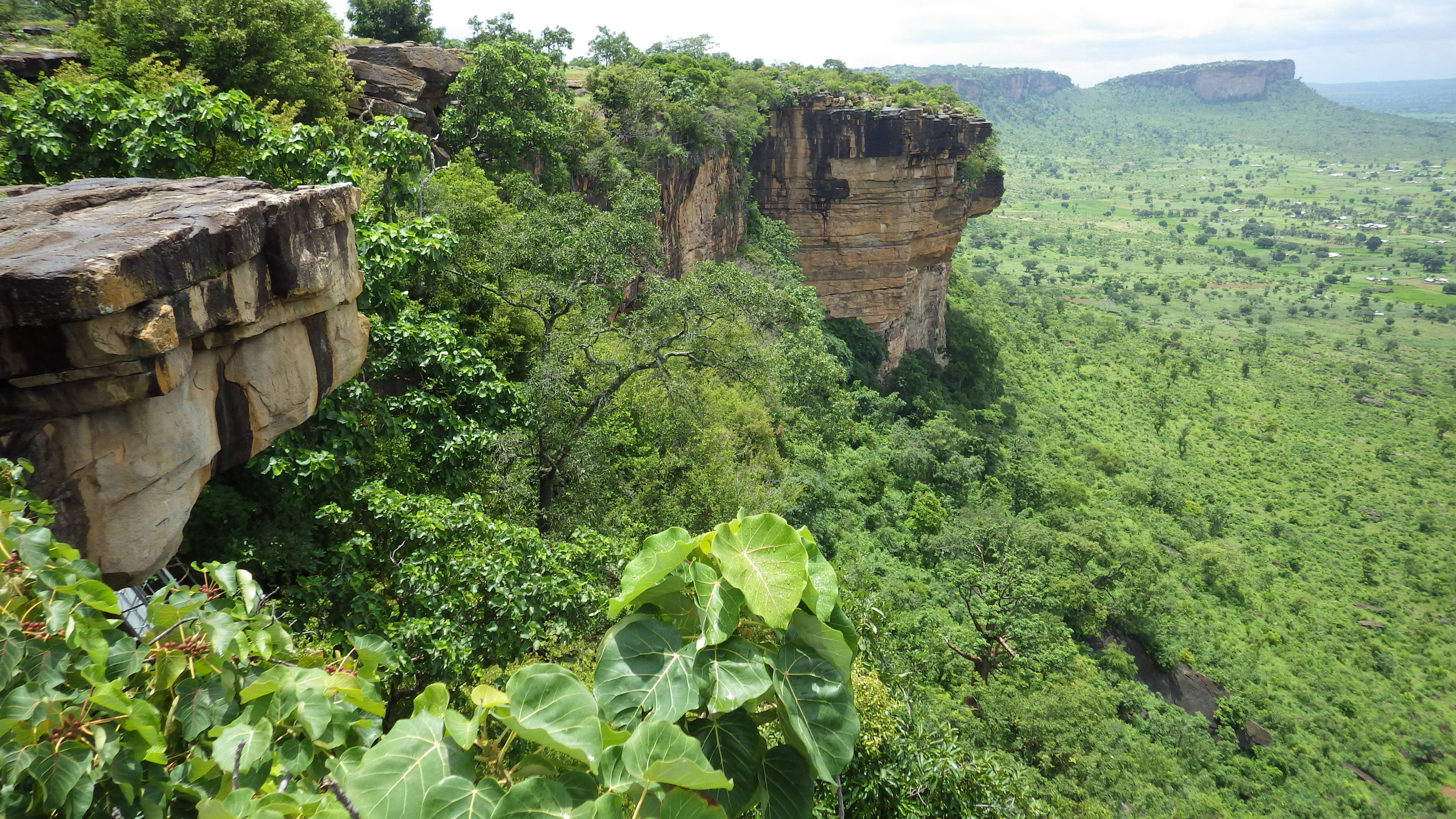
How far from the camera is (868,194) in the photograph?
3141 cm

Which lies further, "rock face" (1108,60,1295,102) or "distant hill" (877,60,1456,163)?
"rock face" (1108,60,1295,102)

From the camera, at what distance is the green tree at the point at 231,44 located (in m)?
11.4


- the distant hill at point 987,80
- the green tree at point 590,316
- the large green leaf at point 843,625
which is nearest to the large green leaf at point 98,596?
the large green leaf at point 843,625

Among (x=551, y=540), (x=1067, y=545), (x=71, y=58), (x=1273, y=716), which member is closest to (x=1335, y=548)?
(x=1273, y=716)

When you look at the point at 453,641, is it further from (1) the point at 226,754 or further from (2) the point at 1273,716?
(2) the point at 1273,716

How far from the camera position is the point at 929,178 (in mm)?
31828

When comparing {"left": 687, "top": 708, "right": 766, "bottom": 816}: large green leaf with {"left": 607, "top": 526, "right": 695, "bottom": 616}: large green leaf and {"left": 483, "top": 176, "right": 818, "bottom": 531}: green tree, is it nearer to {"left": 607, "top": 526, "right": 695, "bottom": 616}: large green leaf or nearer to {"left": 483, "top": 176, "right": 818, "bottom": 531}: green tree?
{"left": 607, "top": 526, "right": 695, "bottom": 616}: large green leaf

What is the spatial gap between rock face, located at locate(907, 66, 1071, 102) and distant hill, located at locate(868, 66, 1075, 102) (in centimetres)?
7

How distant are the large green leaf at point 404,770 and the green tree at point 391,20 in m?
25.0

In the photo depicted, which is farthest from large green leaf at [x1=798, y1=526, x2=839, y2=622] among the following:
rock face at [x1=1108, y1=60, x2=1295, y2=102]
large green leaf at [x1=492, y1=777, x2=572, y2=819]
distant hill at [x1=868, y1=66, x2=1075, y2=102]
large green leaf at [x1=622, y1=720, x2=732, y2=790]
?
rock face at [x1=1108, y1=60, x2=1295, y2=102]

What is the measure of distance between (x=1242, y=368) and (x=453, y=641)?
2066 inches

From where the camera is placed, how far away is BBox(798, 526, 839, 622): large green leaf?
2092 mm

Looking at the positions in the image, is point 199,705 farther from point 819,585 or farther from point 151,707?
point 819,585

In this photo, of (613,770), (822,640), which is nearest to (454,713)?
(613,770)
